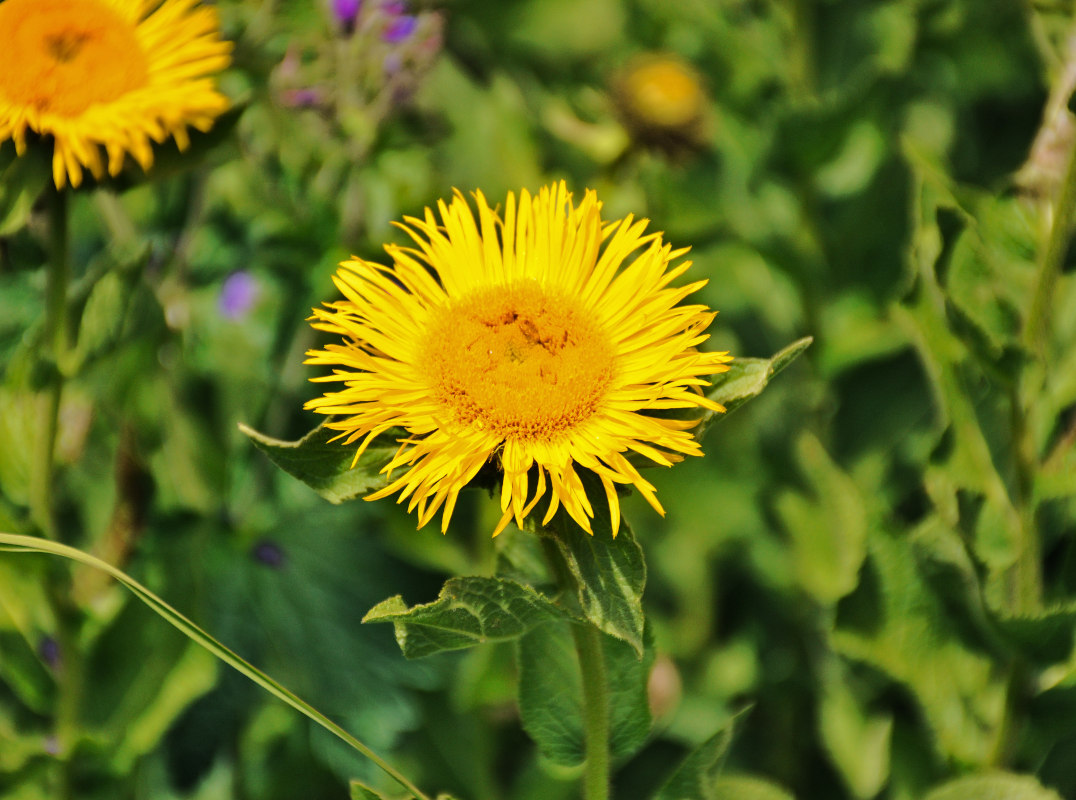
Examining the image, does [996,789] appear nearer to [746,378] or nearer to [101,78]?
[746,378]

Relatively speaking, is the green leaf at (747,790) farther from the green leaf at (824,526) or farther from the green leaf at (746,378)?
the green leaf at (746,378)

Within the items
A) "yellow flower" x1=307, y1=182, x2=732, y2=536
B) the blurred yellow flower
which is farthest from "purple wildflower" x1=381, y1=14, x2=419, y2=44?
"yellow flower" x1=307, y1=182, x2=732, y2=536

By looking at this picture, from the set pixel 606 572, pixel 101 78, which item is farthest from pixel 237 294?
pixel 606 572

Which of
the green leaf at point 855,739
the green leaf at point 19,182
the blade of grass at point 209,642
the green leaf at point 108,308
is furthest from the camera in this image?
the green leaf at point 855,739

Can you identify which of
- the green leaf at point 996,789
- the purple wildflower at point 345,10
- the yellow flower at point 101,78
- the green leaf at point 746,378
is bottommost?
the green leaf at point 996,789

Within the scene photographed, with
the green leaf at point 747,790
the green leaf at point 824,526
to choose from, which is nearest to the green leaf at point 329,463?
the green leaf at point 747,790

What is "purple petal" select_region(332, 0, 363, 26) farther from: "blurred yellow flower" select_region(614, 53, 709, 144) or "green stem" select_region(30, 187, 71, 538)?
"green stem" select_region(30, 187, 71, 538)

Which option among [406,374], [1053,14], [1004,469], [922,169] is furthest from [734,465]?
[406,374]
